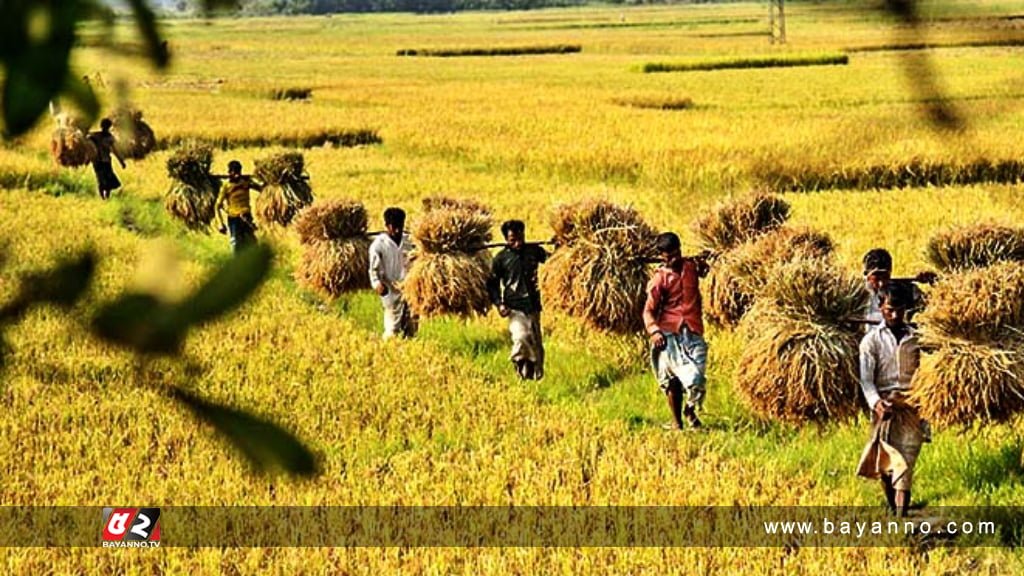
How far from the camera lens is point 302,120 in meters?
27.3

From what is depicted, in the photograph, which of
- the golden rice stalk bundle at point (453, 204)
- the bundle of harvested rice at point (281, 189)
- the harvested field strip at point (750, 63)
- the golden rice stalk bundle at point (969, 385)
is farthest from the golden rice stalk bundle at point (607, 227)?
the harvested field strip at point (750, 63)

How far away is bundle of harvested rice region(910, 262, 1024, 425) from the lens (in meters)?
5.53

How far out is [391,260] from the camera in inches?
357

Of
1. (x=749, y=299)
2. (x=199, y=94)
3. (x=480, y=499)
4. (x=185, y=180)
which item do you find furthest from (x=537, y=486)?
(x=199, y=94)

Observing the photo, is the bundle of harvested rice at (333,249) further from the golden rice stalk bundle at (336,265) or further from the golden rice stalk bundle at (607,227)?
the golden rice stalk bundle at (607,227)

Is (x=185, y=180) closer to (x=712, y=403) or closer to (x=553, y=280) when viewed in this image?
(x=553, y=280)

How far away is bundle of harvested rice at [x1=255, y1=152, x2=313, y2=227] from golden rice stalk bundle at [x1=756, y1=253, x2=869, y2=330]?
7878mm

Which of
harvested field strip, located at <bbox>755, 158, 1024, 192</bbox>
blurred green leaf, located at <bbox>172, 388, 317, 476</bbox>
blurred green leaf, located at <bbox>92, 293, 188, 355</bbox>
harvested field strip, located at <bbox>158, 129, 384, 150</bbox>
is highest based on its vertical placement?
harvested field strip, located at <bbox>158, 129, 384, 150</bbox>

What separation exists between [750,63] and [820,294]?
37.7m

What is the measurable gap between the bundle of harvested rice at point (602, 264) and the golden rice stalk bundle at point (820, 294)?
5.79 ft

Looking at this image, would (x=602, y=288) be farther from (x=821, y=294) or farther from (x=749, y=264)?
(x=821, y=294)

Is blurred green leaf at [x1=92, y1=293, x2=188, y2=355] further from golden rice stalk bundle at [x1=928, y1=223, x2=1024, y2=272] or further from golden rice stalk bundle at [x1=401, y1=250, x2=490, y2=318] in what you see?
golden rice stalk bundle at [x1=401, y1=250, x2=490, y2=318]

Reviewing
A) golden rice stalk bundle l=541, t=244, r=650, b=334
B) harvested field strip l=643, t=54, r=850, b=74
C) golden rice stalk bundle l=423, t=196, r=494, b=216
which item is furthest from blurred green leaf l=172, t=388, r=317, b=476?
harvested field strip l=643, t=54, r=850, b=74

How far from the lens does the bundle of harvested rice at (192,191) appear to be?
1430 centimetres
